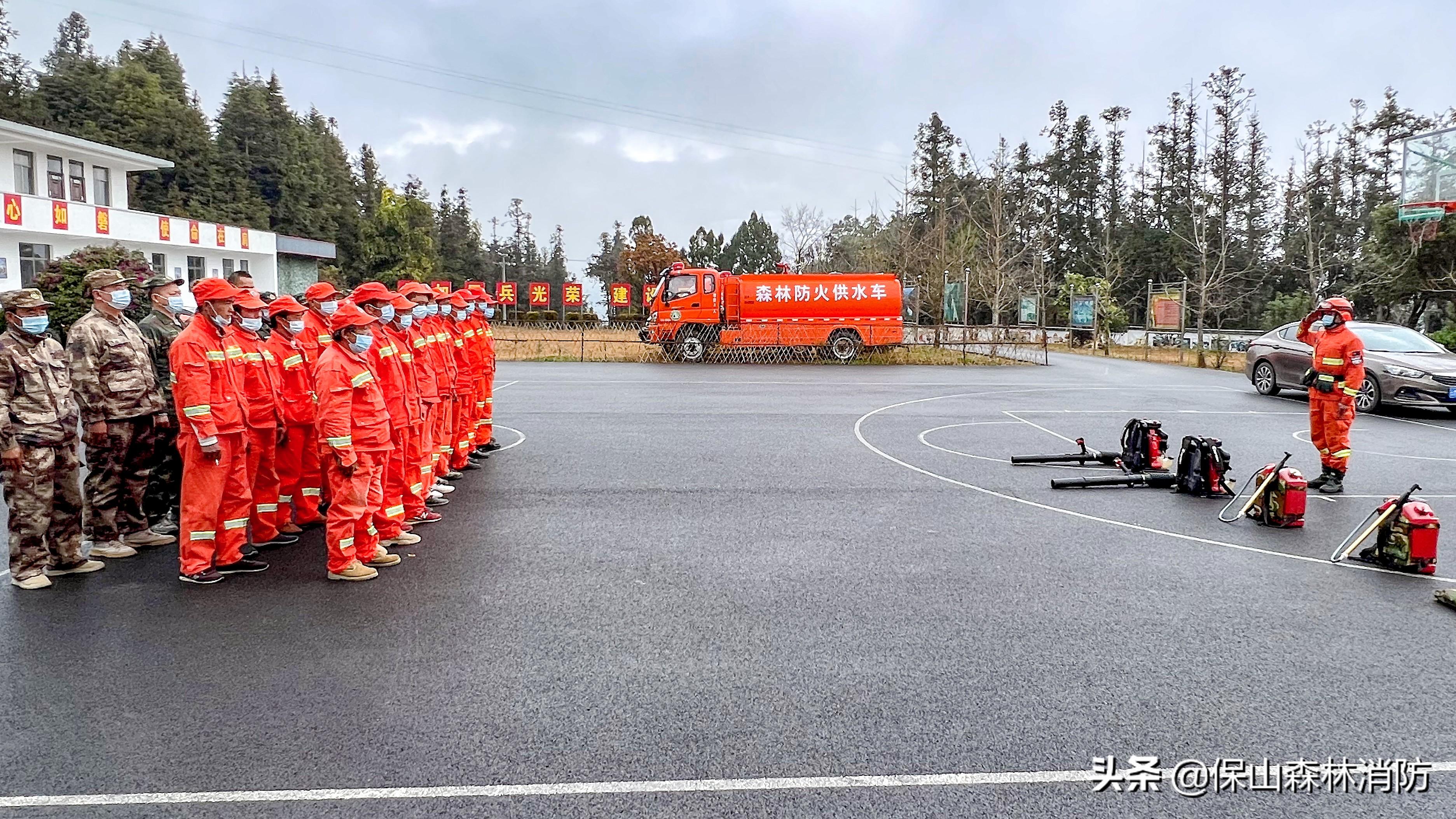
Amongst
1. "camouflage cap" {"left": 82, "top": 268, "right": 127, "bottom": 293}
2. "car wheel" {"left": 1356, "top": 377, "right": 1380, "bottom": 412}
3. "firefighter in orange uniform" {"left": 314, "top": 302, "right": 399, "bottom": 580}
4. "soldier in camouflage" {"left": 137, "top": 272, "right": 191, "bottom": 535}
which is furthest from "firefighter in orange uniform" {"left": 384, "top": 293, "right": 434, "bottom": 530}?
"car wheel" {"left": 1356, "top": 377, "right": 1380, "bottom": 412}

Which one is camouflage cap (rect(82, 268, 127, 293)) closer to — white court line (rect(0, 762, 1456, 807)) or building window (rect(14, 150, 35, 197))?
white court line (rect(0, 762, 1456, 807))

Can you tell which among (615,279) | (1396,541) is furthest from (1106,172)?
(1396,541)

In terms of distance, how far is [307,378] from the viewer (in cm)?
690

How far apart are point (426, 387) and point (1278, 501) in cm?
714

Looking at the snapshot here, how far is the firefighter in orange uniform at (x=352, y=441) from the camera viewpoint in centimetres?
598

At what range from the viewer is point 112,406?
633cm

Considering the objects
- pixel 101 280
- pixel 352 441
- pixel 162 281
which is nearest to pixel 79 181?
pixel 162 281

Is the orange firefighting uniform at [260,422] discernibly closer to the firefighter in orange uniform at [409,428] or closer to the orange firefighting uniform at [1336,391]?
the firefighter in orange uniform at [409,428]

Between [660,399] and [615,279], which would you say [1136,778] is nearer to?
[660,399]

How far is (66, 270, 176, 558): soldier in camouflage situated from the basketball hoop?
92.0ft

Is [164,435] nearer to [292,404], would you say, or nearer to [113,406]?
[113,406]

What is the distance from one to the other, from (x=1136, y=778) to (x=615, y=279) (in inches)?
3237

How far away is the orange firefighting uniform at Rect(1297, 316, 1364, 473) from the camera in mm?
8742

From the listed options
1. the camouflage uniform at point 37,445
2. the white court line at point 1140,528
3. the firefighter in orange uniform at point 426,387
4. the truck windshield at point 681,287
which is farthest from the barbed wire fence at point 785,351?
the camouflage uniform at point 37,445
